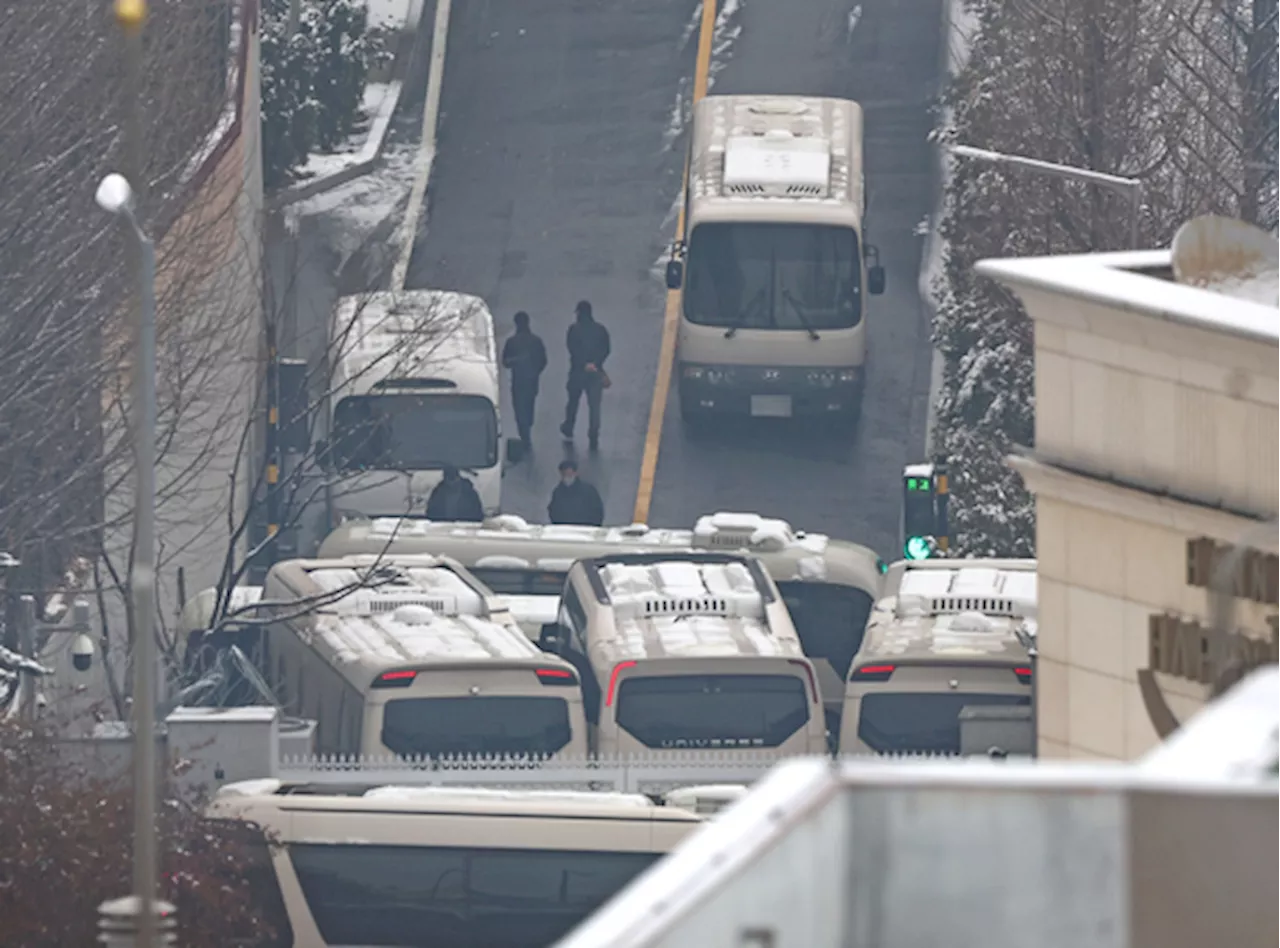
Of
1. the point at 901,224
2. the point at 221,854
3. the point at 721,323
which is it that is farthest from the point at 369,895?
the point at 901,224

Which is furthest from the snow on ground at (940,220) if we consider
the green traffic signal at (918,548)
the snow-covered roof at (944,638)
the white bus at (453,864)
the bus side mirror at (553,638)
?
the white bus at (453,864)

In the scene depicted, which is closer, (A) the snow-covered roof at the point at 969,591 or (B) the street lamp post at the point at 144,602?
(B) the street lamp post at the point at 144,602

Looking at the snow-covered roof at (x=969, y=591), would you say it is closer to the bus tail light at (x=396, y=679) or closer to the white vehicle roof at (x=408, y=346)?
the bus tail light at (x=396, y=679)

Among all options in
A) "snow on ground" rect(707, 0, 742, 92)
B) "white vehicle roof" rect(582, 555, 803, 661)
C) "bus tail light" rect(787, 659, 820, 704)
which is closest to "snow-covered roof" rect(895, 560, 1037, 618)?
"white vehicle roof" rect(582, 555, 803, 661)

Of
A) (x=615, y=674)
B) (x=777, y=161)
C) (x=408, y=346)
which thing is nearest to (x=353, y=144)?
(x=777, y=161)

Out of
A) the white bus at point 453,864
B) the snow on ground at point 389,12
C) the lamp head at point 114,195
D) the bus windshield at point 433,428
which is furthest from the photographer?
the snow on ground at point 389,12

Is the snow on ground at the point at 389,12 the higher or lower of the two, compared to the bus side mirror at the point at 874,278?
higher

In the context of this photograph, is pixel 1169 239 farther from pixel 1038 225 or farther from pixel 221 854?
pixel 221 854
